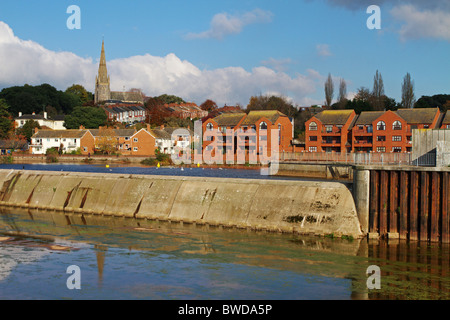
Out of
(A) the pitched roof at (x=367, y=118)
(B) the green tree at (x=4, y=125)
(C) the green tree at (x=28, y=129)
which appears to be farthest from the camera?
(C) the green tree at (x=28, y=129)

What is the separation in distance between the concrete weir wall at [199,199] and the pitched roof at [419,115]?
255 ft

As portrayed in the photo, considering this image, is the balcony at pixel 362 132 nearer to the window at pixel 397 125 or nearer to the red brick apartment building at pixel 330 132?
the red brick apartment building at pixel 330 132

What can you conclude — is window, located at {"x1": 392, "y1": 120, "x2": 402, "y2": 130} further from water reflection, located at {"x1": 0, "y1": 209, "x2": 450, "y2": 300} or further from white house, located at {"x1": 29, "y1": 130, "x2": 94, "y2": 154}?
white house, located at {"x1": 29, "y1": 130, "x2": 94, "y2": 154}

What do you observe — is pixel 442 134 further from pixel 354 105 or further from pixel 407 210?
pixel 354 105

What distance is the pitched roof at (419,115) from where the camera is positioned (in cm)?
10300

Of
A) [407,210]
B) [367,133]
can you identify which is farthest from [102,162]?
[407,210]

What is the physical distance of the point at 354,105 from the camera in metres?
134

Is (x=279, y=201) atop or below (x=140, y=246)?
atop

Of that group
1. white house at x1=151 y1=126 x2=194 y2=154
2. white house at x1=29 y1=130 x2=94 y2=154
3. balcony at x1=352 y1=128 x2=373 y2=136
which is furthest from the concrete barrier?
white house at x1=29 y1=130 x2=94 y2=154

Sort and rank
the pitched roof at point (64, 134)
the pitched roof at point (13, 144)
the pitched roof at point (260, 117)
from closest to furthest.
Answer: the pitched roof at point (260, 117), the pitched roof at point (64, 134), the pitched roof at point (13, 144)

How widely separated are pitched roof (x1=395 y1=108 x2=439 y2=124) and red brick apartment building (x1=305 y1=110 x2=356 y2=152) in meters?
11.8

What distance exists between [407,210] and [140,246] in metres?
15.9

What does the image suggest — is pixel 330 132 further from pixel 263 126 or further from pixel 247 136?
pixel 247 136

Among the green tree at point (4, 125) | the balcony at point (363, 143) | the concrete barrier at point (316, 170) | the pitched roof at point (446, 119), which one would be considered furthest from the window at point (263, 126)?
the green tree at point (4, 125)
